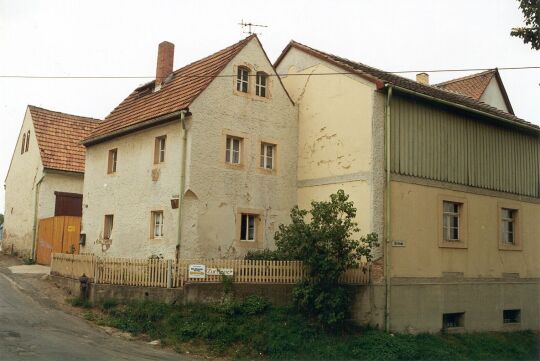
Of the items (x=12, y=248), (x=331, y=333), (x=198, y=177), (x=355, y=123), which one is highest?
(x=355, y=123)

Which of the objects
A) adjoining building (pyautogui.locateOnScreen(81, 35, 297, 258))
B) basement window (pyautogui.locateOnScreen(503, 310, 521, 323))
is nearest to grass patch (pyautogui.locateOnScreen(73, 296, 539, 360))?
adjoining building (pyautogui.locateOnScreen(81, 35, 297, 258))

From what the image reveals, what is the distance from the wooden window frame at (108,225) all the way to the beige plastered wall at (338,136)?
7.23 metres

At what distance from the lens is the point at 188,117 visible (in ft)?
58.0

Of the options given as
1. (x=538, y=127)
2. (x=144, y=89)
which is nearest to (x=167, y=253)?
(x=144, y=89)

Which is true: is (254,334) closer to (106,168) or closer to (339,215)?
(339,215)

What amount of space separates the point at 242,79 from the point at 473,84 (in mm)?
14408

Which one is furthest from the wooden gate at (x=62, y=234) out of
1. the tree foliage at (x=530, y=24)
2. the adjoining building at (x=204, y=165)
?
the tree foliage at (x=530, y=24)

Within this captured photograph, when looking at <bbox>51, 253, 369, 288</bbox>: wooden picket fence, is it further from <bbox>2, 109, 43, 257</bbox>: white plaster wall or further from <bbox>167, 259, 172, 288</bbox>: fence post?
<bbox>2, 109, 43, 257</bbox>: white plaster wall

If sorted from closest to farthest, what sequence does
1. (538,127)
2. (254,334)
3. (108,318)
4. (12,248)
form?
(254,334), (108,318), (538,127), (12,248)

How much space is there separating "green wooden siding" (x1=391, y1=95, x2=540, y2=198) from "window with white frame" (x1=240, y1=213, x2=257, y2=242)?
16.8 feet

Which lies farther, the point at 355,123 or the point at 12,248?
the point at 12,248

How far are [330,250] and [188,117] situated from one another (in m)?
6.32

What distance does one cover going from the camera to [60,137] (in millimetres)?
29469

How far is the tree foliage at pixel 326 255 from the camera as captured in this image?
14773mm
